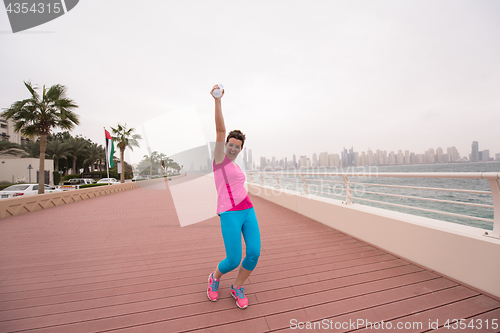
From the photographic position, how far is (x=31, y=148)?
32969 mm

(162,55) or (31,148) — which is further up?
(162,55)

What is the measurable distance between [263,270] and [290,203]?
161 inches

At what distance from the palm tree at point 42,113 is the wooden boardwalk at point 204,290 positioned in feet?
32.7

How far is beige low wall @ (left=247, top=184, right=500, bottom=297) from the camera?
2.00 metres

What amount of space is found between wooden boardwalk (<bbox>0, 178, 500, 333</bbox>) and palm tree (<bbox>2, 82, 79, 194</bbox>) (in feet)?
32.7

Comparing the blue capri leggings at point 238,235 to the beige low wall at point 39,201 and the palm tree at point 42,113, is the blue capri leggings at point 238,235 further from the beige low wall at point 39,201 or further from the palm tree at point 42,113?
the palm tree at point 42,113

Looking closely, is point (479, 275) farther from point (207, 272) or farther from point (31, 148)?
point (31, 148)

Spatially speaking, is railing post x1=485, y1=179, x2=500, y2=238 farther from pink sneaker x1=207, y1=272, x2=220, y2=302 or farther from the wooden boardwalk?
pink sneaker x1=207, y1=272, x2=220, y2=302

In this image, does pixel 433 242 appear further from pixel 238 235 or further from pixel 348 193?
pixel 238 235

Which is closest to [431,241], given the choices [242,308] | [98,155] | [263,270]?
[263,270]

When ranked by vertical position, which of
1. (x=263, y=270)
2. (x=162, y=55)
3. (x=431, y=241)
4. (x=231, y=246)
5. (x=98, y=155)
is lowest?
(x=263, y=270)

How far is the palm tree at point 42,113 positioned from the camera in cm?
1050

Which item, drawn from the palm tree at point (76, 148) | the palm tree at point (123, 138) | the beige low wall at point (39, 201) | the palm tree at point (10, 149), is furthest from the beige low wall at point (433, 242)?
the palm tree at point (76, 148)

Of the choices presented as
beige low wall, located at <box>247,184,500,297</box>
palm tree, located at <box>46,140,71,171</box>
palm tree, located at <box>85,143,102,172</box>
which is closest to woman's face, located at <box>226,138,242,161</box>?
beige low wall, located at <box>247,184,500,297</box>
